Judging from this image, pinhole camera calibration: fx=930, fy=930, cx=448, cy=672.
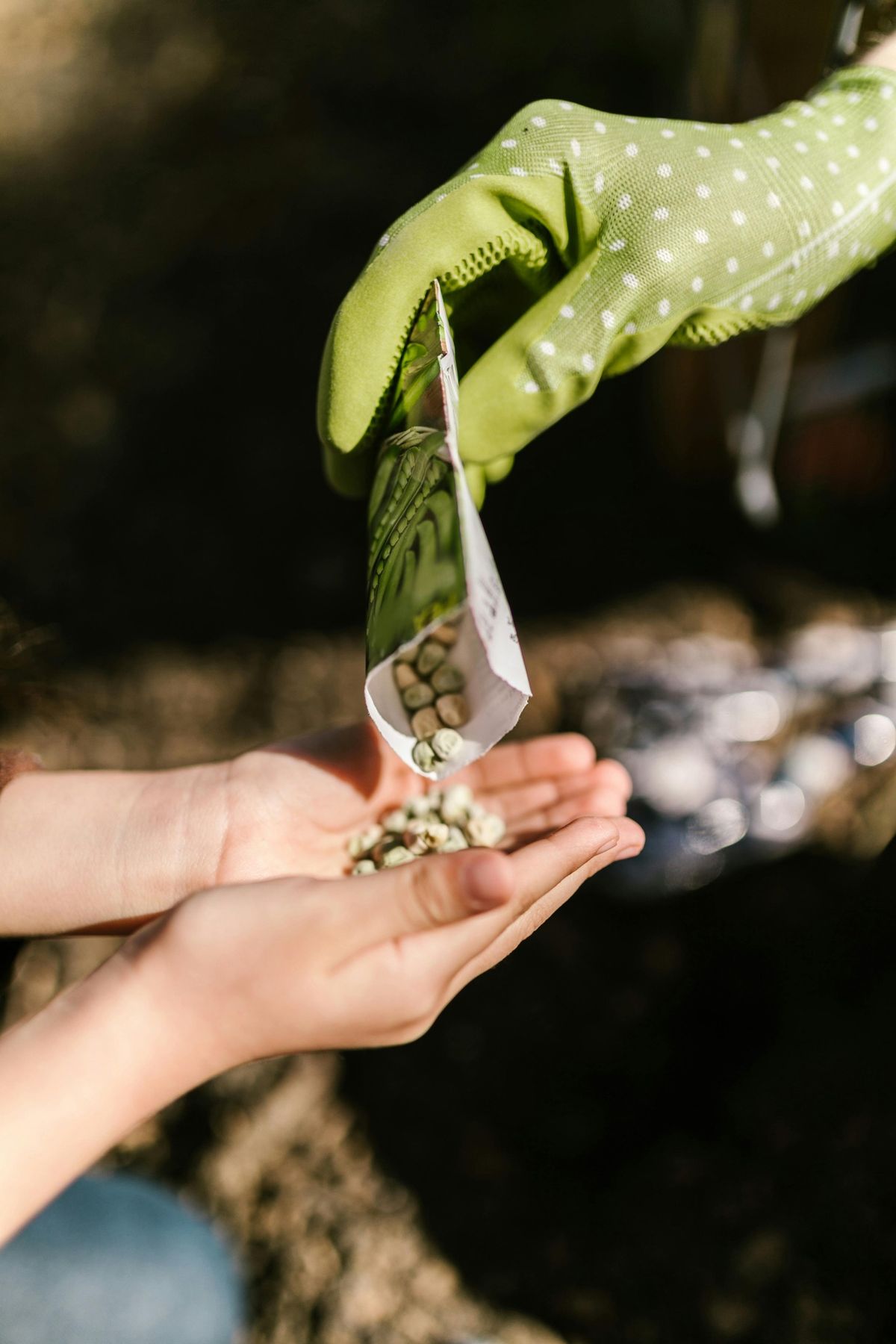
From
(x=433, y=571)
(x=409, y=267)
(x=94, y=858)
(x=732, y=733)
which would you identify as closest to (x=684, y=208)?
(x=409, y=267)

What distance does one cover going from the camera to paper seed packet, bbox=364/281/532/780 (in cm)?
57

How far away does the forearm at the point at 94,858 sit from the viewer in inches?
32.4

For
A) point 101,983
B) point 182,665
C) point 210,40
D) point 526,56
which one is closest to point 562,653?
point 182,665

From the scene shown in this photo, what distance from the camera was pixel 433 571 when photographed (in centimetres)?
58

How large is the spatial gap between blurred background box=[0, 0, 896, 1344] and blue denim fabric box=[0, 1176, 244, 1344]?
256 millimetres

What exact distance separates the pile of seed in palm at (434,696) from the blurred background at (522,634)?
0.67 metres

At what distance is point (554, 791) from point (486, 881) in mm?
373

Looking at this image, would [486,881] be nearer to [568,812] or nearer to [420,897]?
[420,897]

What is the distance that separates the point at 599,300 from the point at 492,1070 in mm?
946

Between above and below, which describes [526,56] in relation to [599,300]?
above

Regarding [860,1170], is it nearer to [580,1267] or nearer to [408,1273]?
[580,1267]

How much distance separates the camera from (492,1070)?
1.20 meters

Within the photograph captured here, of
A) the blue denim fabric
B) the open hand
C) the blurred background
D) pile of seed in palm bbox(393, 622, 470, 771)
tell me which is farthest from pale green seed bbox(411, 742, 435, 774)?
the blurred background

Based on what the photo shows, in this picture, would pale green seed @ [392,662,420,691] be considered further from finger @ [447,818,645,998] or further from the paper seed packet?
finger @ [447,818,645,998]
